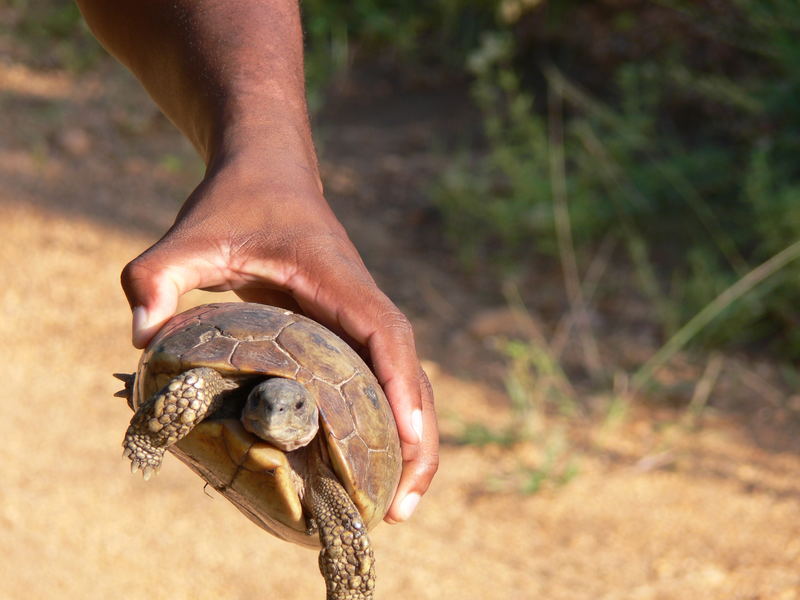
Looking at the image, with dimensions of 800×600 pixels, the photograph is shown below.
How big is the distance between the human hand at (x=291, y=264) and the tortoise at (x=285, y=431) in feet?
0.18

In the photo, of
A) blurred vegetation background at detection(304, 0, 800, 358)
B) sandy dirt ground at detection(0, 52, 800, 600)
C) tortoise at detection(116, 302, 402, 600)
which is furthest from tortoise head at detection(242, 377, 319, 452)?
blurred vegetation background at detection(304, 0, 800, 358)

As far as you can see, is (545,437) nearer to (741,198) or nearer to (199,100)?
(741,198)

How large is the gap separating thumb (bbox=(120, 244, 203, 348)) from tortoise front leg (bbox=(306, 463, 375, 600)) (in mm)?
515

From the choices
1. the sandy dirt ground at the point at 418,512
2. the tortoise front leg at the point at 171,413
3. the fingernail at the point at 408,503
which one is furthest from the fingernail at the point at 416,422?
the sandy dirt ground at the point at 418,512

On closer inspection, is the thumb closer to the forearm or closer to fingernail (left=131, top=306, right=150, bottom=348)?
fingernail (left=131, top=306, right=150, bottom=348)

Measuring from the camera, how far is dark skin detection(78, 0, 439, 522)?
7.31 feet

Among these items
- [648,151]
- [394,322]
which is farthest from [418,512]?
[648,151]

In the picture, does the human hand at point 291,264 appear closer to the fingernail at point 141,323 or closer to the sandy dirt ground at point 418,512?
the fingernail at point 141,323

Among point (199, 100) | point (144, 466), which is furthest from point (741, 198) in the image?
point (144, 466)

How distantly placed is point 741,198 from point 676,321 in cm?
78

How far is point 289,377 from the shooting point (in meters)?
2.21

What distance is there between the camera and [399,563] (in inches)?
140

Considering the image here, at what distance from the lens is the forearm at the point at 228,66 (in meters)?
2.41

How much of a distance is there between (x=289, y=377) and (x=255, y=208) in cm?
40
